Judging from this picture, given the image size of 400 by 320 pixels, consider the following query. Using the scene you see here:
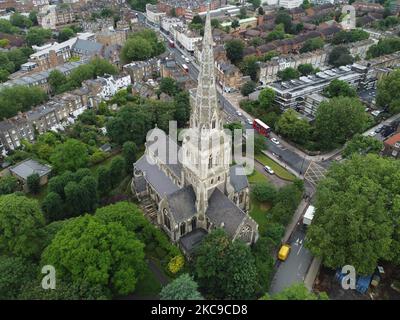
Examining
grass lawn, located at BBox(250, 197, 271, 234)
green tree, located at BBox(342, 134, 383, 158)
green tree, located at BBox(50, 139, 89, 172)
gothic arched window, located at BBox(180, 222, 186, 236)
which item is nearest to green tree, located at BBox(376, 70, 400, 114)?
green tree, located at BBox(342, 134, 383, 158)

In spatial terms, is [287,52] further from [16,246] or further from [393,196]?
[16,246]

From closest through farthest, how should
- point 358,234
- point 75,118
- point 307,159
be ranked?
point 358,234 < point 307,159 < point 75,118

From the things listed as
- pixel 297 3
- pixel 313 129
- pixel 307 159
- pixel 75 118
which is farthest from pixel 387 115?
pixel 297 3

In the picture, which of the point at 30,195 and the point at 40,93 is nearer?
the point at 30,195

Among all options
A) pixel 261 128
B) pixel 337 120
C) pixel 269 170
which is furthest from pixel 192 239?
pixel 337 120

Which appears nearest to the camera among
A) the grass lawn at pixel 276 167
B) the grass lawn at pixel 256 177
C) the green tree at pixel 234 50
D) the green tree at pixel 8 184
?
the green tree at pixel 8 184

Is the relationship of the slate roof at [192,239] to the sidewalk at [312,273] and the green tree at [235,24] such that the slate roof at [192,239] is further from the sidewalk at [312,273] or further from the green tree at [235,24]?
the green tree at [235,24]

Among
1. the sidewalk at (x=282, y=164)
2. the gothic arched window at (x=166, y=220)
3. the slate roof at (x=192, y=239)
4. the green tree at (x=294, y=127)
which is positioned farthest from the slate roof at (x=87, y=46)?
the slate roof at (x=192, y=239)
